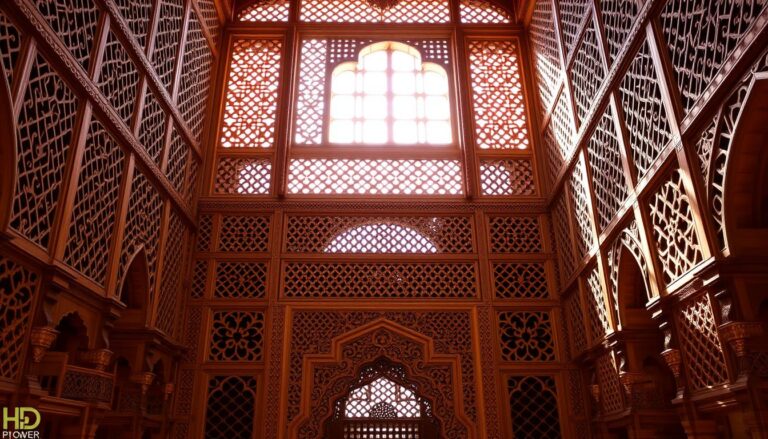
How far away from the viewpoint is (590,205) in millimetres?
6398

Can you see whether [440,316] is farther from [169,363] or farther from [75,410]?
[75,410]

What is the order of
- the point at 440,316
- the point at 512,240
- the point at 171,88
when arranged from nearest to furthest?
the point at 171,88, the point at 440,316, the point at 512,240

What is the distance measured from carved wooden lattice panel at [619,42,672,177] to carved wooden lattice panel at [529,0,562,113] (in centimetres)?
229

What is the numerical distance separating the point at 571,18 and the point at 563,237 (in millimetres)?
2720

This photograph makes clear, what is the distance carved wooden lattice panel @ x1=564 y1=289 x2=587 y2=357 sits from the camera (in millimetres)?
6789

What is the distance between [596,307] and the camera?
628 centimetres

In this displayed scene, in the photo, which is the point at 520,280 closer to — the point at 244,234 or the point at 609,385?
the point at 609,385

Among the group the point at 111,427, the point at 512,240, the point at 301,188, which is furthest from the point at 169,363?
the point at 512,240

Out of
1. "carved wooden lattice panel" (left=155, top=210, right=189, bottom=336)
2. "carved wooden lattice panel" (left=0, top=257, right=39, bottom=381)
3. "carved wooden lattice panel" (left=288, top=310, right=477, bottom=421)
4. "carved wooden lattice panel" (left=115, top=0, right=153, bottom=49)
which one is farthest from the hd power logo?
"carved wooden lattice panel" (left=115, top=0, right=153, bottom=49)

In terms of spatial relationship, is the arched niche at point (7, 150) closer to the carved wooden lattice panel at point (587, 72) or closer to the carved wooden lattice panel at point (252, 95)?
the carved wooden lattice panel at point (252, 95)

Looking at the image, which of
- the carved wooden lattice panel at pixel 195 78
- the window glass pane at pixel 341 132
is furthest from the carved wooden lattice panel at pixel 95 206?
the window glass pane at pixel 341 132

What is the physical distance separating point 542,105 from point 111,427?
687 centimetres

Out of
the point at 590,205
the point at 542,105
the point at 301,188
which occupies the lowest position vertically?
the point at 590,205

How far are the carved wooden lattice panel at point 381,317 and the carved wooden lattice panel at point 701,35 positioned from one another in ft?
12.9
